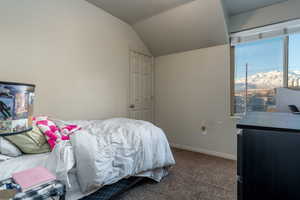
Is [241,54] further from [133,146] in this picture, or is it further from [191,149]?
[133,146]

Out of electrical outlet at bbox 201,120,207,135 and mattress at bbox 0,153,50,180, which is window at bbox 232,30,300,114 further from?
mattress at bbox 0,153,50,180

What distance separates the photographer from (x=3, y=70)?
5.86 ft

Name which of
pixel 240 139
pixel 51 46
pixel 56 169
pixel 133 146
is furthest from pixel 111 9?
pixel 240 139

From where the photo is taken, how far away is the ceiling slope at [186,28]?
8.65 ft

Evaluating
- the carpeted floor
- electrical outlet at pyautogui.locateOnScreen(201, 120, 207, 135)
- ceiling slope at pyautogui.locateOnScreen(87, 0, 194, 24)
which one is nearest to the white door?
ceiling slope at pyautogui.locateOnScreen(87, 0, 194, 24)

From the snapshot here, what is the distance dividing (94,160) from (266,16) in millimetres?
3421

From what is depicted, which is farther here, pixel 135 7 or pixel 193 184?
pixel 135 7

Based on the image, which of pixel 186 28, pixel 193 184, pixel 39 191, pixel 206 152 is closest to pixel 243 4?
pixel 186 28

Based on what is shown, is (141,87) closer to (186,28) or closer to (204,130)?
(186,28)

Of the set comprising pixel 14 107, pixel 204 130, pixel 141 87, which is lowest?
pixel 204 130

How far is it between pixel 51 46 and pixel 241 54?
3.23m

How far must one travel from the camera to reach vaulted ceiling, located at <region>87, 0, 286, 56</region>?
261cm

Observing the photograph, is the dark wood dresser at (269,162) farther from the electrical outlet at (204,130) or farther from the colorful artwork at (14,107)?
the electrical outlet at (204,130)

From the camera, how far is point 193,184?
2.02 m
